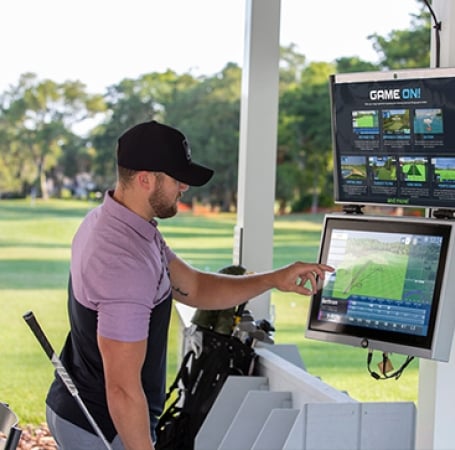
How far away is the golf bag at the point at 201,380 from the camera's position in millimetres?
3923

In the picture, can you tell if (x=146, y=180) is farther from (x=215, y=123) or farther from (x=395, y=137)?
(x=215, y=123)

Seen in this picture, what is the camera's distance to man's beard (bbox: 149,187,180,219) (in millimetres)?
2725

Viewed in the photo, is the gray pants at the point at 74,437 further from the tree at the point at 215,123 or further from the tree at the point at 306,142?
the tree at the point at 306,142

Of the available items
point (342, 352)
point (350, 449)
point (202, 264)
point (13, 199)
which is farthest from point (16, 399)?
point (350, 449)

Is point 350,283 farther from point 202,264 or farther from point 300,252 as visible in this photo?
point 300,252

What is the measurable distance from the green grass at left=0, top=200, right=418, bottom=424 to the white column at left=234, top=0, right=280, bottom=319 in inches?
232

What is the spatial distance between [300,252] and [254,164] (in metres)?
9.80

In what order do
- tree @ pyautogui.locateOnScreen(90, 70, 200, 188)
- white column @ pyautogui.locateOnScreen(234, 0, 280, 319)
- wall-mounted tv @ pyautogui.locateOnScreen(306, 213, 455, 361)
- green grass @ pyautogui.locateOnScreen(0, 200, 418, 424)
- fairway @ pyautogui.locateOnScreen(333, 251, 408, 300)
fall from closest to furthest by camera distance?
wall-mounted tv @ pyautogui.locateOnScreen(306, 213, 455, 361), fairway @ pyautogui.locateOnScreen(333, 251, 408, 300), white column @ pyautogui.locateOnScreen(234, 0, 280, 319), green grass @ pyautogui.locateOnScreen(0, 200, 418, 424), tree @ pyautogui.locateOnScreen(90, 70, 200, 188)

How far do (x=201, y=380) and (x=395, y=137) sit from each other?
1518mm

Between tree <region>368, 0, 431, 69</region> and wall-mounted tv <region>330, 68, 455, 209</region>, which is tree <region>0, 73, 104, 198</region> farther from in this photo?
wall-mounted tv <region>330, 68, 455, 209</region>

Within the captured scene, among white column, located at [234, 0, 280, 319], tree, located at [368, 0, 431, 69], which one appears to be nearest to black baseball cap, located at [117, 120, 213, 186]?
white column, located at [234, 0, 280, 319]

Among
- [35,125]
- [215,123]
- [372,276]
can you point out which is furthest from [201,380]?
[215,123]

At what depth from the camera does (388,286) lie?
9.18 feet

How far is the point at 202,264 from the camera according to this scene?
492 inches
